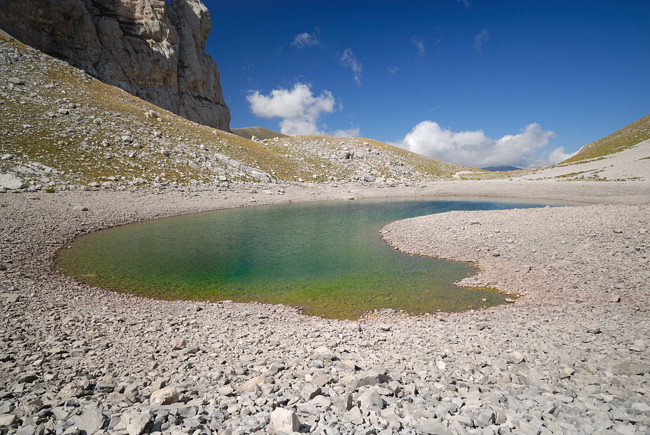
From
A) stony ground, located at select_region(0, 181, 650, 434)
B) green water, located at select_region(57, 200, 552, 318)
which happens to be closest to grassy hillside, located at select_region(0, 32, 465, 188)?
green water, located at select_region(57, 200, 552, 318)

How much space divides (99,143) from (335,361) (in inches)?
2414

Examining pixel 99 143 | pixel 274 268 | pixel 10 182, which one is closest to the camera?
pixel 274 268

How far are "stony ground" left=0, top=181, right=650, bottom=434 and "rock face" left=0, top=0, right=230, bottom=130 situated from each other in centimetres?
11035

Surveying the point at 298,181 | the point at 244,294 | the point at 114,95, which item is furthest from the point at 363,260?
the point at 114,95

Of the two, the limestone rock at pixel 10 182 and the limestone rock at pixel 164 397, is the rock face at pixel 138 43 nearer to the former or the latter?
the limestone rock at pixel 10 182

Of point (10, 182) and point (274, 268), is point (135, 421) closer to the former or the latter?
point (274, 268)

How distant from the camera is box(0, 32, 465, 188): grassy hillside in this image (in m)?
44.1

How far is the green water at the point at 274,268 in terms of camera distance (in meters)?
15.3

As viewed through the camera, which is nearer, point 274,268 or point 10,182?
point 274,268

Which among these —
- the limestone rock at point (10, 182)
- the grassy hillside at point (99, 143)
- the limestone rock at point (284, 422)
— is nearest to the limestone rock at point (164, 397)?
the limestone rock at point (284, 422)

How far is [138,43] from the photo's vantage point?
114062mm

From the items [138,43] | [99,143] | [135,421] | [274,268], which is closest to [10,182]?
[99,143]

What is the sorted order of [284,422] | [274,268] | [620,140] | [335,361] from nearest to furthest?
[284,422] → [335,361] → [274,268] → [620,140]

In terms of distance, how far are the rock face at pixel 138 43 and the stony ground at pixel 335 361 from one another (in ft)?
362
